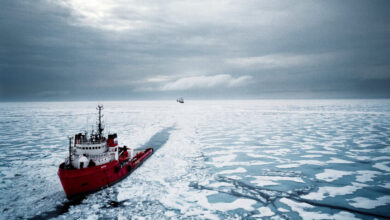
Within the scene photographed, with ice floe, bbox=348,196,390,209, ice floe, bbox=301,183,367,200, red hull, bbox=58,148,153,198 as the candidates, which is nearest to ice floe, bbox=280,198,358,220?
ice floe, bbox=301,183,367,200

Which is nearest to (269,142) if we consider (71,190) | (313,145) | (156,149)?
(313,145)

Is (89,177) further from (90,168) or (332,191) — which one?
(332,191)

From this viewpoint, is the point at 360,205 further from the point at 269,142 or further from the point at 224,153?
the point at 269,142

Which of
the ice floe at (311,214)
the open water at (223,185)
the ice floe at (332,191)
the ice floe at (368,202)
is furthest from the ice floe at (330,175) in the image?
the ice floe at (311,214)

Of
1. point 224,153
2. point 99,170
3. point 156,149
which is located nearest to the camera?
point 99,170

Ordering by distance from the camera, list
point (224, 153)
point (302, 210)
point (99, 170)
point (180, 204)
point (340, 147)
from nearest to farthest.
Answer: point (302, 210) < point (180, 204) < point (99, 170) < point (224, 153) < point (340, 147)

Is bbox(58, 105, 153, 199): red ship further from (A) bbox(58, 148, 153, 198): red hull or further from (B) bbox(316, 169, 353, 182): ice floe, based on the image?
(B) bbox(316, 169, 353, 182): ice floe

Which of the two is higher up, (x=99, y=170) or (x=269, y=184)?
(x=99, y=170)

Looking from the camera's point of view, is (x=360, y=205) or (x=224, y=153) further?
(x=224, y=153)

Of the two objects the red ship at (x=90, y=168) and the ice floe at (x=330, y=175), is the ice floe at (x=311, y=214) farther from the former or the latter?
the red ship at (x=90, y=168)
